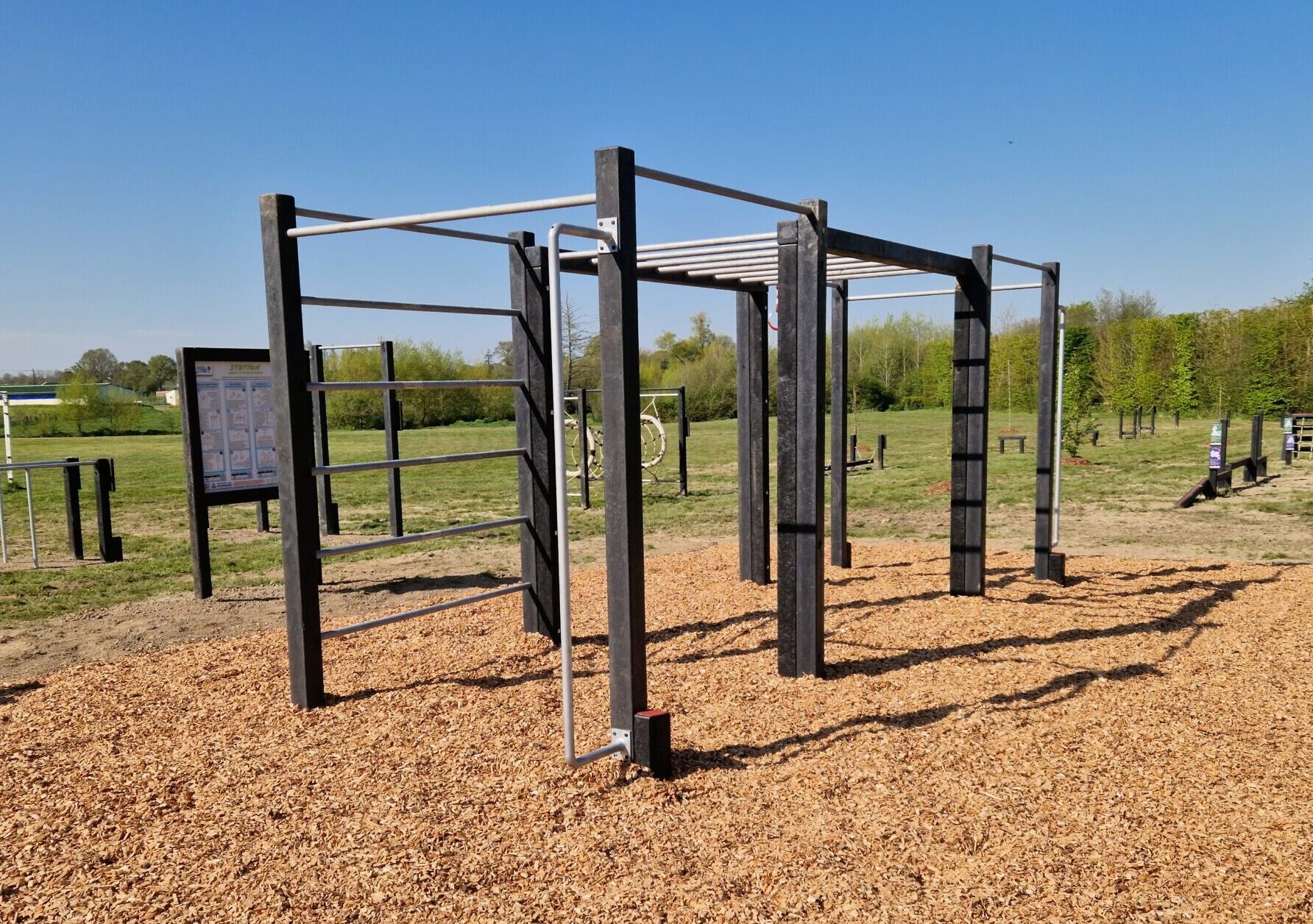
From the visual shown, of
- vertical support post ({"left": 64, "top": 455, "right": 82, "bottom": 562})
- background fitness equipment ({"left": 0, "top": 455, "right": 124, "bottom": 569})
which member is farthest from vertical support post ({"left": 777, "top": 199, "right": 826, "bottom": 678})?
vertical support post ({"left": 64, "top": 455, "right": 82, "bottom": 562})

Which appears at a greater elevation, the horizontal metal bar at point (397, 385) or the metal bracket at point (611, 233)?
the metal bracket at point (611, 233)

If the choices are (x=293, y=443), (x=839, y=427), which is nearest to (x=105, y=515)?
(x=293, y=443)

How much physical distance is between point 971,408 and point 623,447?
3615 mm

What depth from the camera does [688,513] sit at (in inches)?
467

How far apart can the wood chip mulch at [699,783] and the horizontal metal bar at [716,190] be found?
2.25 meters

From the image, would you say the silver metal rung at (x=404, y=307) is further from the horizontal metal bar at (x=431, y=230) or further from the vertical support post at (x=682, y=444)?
the vertical support post at (x=682, y=444)

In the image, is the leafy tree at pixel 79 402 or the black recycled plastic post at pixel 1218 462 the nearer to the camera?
the black recycled plastic post at pixel 1218 462

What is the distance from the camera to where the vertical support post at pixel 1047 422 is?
689 centimetres

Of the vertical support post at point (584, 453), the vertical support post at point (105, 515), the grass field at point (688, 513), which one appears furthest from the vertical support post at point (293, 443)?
the vertical support post at point (584, 453)

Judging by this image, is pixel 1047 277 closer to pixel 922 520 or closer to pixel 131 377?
pixel 922 520

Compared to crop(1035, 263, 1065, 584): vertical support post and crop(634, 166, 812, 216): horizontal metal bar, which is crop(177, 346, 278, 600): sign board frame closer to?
crop(634, 166, 812, 216): horizontal metal bar

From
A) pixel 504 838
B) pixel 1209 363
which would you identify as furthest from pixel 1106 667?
pixel 1209 363

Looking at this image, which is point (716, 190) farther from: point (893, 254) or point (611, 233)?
point (893, 254)

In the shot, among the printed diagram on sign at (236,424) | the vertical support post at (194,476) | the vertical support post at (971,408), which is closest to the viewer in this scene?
the vertical support post at (971,408)
